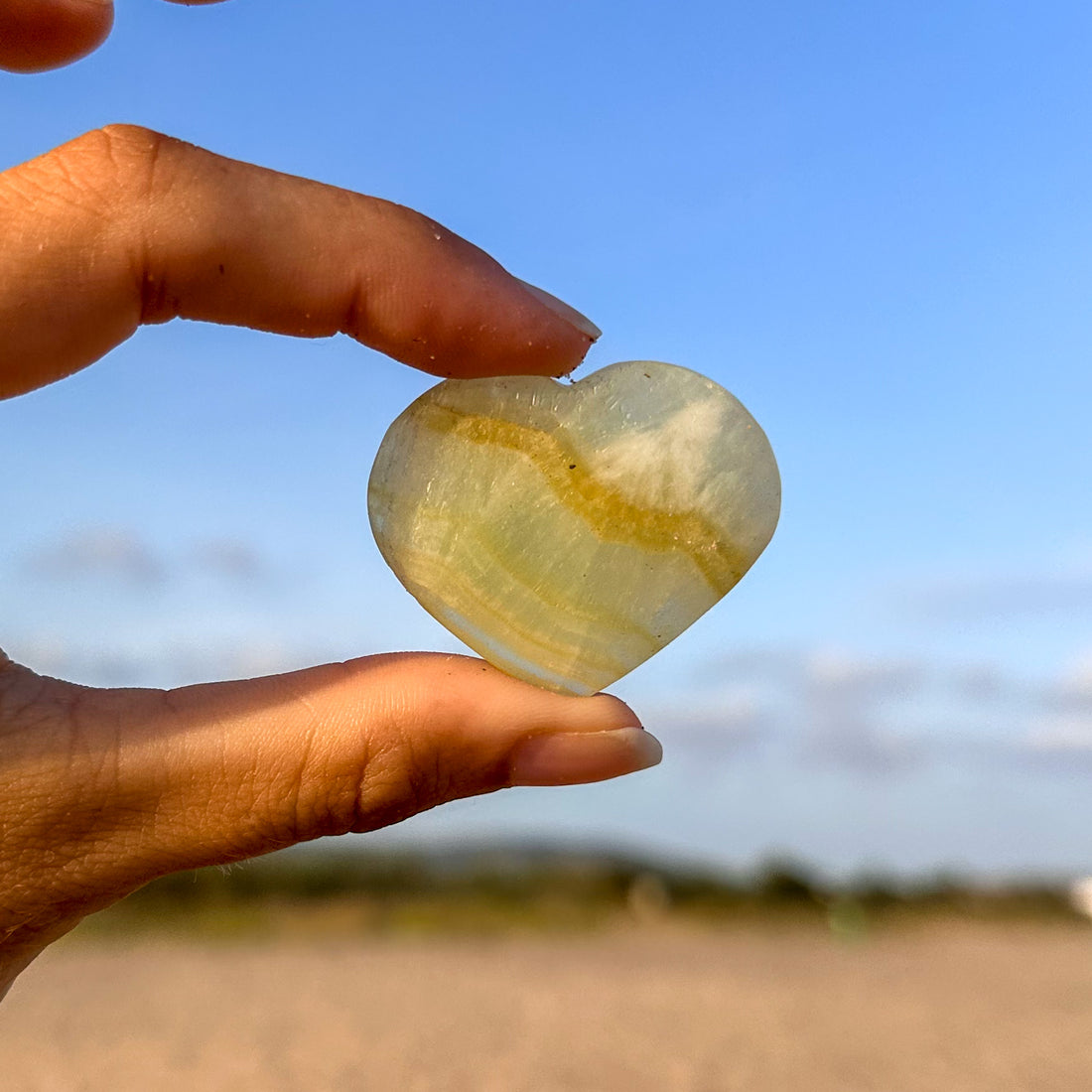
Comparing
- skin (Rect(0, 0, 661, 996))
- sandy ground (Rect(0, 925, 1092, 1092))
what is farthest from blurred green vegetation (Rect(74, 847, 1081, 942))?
skin (Rect(0, 0, 661, 996))

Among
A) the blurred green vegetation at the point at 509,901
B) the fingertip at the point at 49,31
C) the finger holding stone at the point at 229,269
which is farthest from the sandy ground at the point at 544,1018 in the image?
the fingertip at the point at 49,31

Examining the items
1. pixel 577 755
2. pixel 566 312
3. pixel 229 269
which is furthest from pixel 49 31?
pixel 577 755

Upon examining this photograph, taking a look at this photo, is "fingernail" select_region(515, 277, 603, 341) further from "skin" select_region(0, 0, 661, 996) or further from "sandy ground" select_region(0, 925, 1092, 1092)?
"sandy ground" select_region(0, 925, 1092, 1092)

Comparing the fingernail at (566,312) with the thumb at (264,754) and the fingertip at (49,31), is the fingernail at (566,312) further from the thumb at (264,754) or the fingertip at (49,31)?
the fingertip at (49,31)

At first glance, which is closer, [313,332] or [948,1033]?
[313,332]

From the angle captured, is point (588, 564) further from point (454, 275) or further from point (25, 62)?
point (25, 62)

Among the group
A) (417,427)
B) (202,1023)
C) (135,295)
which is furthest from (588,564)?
(202,1023)
